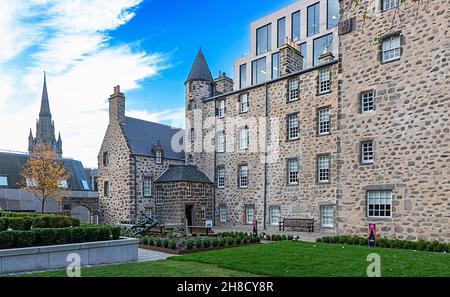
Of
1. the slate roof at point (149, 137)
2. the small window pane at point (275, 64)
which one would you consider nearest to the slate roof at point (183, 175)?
the slate roof at point (149, 137)

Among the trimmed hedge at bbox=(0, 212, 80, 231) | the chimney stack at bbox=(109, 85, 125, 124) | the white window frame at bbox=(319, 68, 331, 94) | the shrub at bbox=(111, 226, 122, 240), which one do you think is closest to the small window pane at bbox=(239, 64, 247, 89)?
the chimney stack at bbox=(109, 85, 125, 124)

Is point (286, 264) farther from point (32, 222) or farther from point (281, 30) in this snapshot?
point (281, 30)

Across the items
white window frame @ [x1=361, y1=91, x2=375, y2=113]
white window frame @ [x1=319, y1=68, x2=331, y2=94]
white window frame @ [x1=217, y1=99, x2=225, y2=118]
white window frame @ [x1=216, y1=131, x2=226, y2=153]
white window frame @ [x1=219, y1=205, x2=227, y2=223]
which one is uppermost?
white window frame @ [x1=319, y1=68, x2=331, y2=94]

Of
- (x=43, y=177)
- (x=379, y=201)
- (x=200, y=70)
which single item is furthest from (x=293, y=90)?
(x=43, y=177)

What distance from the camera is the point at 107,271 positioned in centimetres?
971

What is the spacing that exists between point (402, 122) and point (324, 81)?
7574 mm

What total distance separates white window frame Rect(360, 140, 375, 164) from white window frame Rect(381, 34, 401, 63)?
410 cm

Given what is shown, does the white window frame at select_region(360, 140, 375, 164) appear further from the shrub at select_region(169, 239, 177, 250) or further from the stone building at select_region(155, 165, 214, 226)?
the stone building at select_region(155, 165, 214, 226)

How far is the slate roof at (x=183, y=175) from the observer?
28938 millimetres

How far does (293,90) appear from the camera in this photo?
84.6 ft

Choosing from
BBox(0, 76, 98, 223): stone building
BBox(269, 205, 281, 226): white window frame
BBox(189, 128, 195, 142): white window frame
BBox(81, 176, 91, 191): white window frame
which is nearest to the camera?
BBox(269, 205, 281, 226): white window frame

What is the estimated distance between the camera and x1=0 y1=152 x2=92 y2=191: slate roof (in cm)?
3503
